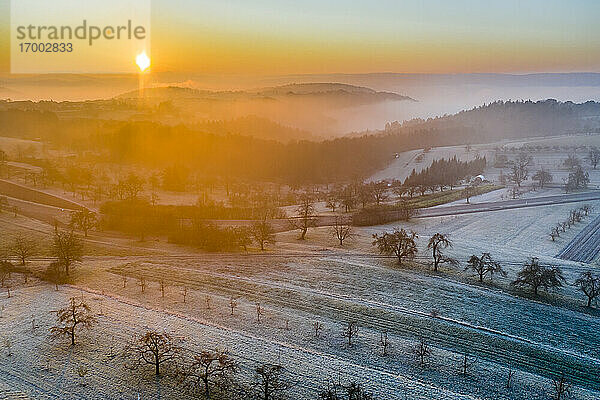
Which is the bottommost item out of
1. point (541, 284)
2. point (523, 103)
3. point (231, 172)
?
point (541, 284)

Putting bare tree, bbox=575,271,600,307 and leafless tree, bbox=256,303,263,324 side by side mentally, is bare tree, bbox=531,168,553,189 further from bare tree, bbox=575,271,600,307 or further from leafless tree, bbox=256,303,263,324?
leafless tree, bbox=256,303,263,324

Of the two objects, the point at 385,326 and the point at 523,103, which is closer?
the point at 385,326

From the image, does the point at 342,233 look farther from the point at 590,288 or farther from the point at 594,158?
the point at 594,158

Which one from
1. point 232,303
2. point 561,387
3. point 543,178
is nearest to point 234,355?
point 232,303

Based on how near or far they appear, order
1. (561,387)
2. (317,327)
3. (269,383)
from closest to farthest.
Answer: (269,383) < (561,387) < (317,327)

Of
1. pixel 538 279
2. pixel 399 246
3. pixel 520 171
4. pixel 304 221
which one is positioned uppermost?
pixel 520 171

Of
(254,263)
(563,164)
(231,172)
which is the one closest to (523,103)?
(563,164)

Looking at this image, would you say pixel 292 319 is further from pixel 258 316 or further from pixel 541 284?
pixel 541 284
